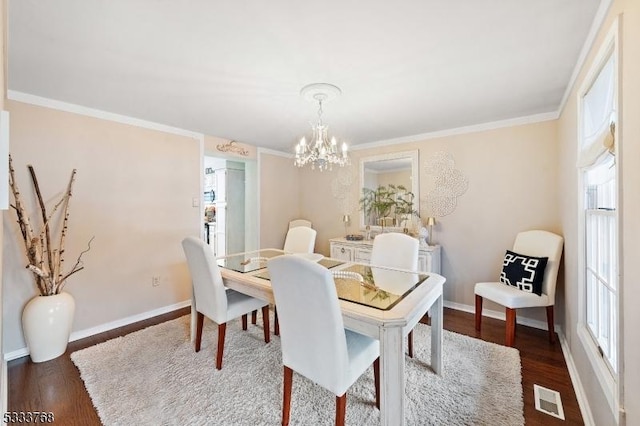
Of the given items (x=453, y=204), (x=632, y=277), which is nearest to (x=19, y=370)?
(x=632, y=277)

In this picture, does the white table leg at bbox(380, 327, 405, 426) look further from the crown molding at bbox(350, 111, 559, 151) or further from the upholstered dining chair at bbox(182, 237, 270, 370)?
the crown molding at bbox(350, 111, 559, 151)

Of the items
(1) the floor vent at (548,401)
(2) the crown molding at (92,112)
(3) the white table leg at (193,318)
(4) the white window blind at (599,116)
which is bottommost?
(1) the floor vent at (548,401)

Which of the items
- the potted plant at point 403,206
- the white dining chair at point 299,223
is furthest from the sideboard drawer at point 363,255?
the white dining chair at point 299,223

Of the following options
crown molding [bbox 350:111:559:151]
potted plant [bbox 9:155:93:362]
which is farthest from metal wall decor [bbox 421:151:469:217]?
potted plant [bbox 9:155:93:362]

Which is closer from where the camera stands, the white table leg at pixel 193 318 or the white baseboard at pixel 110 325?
the white baseboard at pixel 110 325

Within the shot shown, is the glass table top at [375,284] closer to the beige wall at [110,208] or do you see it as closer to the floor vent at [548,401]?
the floor vent at [548,401]

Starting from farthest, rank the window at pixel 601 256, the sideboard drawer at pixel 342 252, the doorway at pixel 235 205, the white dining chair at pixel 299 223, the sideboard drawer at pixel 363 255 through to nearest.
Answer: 1. the white dining chair at pixel 299 223
2. the doorway at pixel 235 205
3. the sideboard drawer at pixel 342 252
4. the sideboard drawer at pixel 363 255
5. the window at pixel 601 256

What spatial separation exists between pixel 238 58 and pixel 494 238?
3115 mm

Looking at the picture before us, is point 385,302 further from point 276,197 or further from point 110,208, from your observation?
point 276,197

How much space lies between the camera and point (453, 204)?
129 inches

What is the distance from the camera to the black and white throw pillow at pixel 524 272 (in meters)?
2.42

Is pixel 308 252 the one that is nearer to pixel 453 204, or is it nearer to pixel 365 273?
pixel 365 273

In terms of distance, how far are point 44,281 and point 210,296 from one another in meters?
1.47

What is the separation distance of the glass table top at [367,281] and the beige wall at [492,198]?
1530 mm
